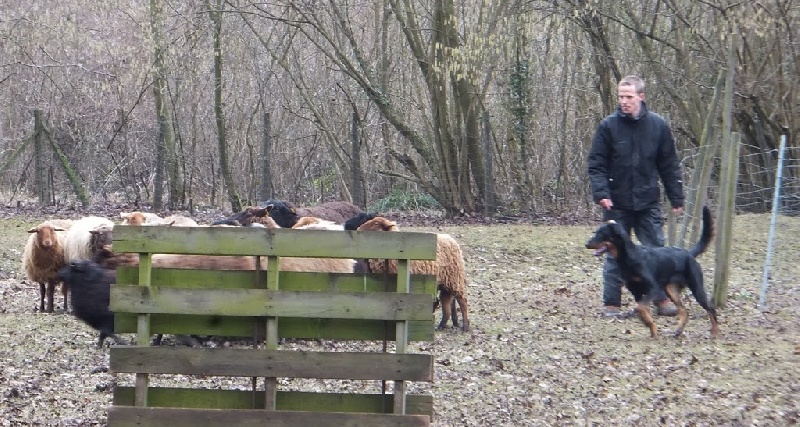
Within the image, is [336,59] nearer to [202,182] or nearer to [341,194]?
[341,194]

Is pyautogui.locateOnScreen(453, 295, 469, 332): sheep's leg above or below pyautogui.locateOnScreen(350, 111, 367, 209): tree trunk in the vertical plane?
below

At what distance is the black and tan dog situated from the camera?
9383 millimetres

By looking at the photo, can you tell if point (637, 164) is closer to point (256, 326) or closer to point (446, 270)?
point (446, 270)

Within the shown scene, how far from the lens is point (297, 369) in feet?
17.2

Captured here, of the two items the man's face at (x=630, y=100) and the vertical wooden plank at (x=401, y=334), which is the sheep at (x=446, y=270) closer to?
the man's face at (x=630, y=100)

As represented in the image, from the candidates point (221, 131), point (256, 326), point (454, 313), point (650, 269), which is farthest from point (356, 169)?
point (256, 326)

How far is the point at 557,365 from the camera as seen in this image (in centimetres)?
828

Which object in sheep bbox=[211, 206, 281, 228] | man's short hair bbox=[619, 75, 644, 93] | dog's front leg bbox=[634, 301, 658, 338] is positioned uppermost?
man's short hair bbox=[619, 75, 644, 93]

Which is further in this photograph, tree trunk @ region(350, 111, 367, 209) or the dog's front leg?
tree trunk @ region(350, 111, 367, 209)

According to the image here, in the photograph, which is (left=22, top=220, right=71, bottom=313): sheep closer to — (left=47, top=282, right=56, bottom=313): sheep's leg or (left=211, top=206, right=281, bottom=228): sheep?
(left=47, top=282, right=56, bottom=313): sheep's leg

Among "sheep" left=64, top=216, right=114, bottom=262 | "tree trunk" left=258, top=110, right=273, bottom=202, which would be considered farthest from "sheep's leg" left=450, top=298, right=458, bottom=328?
"tree trunk" left=258, top=110, right=273, bottom=202

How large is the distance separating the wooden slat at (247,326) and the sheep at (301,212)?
23.9ft

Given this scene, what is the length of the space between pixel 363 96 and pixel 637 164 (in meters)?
15.4

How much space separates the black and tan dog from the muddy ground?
0.28 meters
